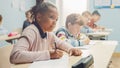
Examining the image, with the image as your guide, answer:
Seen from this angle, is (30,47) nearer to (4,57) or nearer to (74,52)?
(4,57)

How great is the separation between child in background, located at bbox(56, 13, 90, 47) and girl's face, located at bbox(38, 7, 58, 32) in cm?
84

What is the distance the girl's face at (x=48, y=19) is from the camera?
6.00 ft

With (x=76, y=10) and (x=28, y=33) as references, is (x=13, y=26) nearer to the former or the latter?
(x=76, y=10)

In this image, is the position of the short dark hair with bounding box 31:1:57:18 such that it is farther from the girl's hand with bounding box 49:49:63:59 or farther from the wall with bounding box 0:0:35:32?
the wall with bounding box 0:0:35:32

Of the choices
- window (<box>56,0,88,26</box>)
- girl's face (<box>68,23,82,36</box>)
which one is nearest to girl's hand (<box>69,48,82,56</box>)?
girl's face (<box>68,23,82,36</box>)

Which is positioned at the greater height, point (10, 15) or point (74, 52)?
point (10, 15)

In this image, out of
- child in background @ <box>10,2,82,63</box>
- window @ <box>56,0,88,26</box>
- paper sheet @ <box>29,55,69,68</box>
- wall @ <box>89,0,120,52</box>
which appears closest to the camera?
paper sheet @ <box>29,55,69,68</box>

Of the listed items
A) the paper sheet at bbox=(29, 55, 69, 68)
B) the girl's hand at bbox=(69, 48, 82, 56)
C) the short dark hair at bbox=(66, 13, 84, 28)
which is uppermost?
the short dark hair at bbox=(66, 13, 84, 28)

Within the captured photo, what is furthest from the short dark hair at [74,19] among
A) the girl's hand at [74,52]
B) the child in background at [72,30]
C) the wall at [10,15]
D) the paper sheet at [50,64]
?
the wall at [10,15]

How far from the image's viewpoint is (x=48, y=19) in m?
1.83

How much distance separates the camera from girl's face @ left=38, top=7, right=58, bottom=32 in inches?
72.1

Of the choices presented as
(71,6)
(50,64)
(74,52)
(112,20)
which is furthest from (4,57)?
(71,6)

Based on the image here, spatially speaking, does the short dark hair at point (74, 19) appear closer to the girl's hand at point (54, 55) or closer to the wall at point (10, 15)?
the girl's hand at point (54, 55)

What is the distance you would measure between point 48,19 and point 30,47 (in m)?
0.24
